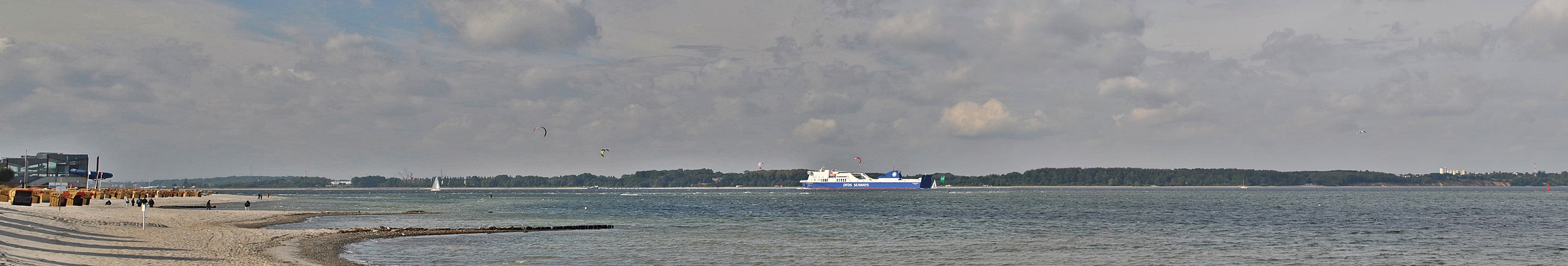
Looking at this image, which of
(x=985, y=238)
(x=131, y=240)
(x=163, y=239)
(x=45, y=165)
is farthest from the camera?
(x=45, y=165)

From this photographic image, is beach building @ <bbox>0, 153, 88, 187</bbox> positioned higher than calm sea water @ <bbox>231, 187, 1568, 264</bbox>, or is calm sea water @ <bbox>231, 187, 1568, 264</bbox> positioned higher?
beach building @ <bbox>0, 153, 88, 187</bbox>

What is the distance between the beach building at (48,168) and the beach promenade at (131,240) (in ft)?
402

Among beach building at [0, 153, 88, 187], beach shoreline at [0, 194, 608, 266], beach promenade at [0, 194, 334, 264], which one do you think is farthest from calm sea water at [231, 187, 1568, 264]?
beach building at [0, 153, 88, 187]

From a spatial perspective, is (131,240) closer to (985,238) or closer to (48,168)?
(985,238)

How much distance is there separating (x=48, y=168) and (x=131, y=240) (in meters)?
153

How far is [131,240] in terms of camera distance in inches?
1334

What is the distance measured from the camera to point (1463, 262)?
33812mm

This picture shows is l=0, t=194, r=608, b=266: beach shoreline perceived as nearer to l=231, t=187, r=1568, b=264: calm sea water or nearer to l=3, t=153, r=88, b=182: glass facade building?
l=231, t=187, r=1568, b=264: calm sea water

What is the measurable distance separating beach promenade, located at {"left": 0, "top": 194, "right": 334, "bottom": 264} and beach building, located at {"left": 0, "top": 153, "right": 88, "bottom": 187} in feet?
402

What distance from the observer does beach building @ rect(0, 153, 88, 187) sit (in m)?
149

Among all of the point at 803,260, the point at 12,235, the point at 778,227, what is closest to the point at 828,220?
the point at 778,227

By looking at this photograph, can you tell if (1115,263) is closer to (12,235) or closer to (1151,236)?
(1151,236)

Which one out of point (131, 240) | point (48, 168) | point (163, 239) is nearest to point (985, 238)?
point (163, 239)

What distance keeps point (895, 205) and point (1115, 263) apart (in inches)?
2552
